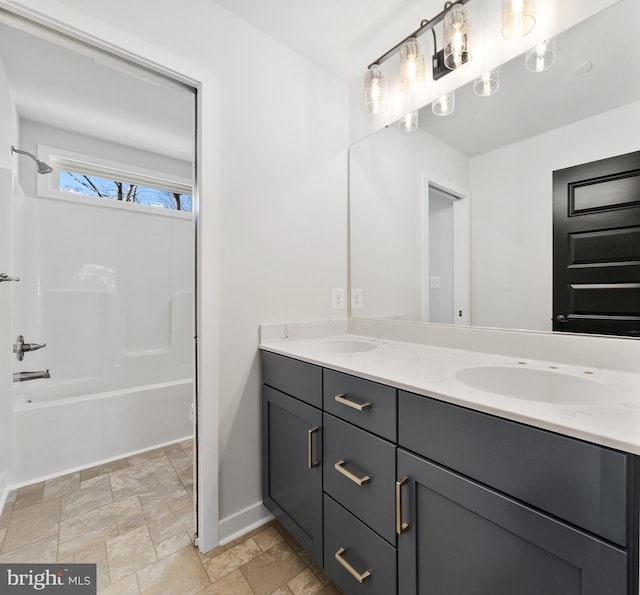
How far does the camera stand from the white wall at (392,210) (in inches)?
59.9

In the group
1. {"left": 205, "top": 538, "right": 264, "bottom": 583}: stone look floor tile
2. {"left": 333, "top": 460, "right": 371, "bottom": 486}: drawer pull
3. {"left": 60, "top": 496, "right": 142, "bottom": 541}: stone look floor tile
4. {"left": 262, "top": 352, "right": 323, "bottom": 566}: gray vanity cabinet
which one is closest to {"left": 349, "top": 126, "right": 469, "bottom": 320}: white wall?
{"left": 262, "top": 352, "right": 323, "bottom": 566}: gray vanity cabinet

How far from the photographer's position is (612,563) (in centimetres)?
51

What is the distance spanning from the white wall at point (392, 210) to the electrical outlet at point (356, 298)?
3cm

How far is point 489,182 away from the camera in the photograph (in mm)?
1300

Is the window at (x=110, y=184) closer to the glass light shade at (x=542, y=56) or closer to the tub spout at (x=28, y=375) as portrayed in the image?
the tub spout at (x=28, y=375)

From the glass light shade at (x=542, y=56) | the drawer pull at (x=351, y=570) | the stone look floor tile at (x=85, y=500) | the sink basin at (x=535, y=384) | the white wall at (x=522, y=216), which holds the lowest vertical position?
the stone look floor tile at (x=85, y=500)

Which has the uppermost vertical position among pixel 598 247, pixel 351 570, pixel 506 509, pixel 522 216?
pixel 522 216

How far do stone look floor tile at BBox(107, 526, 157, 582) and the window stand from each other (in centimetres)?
217

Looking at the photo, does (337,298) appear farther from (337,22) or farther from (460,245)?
(337,22)

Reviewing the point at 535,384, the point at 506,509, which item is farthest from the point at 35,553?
the point at 535,384

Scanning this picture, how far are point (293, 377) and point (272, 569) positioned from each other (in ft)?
2.45

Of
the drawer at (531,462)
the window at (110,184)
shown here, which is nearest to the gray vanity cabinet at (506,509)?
the drawer at (531,462)

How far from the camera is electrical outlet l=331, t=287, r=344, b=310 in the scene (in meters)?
1.79

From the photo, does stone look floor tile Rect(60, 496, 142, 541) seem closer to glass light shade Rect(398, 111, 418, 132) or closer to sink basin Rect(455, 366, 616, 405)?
sink basin Rect(455, 366, 616, 405)
